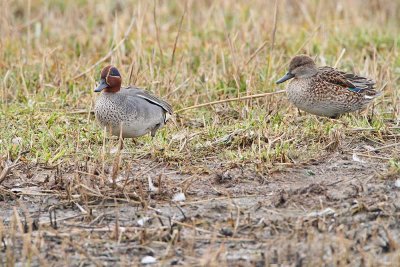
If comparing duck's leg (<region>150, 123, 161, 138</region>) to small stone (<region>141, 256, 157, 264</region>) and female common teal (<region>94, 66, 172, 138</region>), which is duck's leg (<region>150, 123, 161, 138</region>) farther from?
small stone (<region>141, 256, 157, 264</region>)

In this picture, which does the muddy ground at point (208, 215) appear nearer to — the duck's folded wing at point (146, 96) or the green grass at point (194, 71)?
the green grass at point (194, 71)

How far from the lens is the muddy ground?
14.8 ft

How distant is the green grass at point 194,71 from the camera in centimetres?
643

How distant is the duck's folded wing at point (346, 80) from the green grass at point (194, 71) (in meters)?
0.25

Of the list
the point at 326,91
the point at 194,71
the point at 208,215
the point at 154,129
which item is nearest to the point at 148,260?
the point at 208,215

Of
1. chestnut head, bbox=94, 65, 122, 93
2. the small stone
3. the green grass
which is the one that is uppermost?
chestnut head, bbox=94, 65, 122, 93

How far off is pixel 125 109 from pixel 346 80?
6.34 ft

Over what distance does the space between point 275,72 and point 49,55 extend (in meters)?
2.11

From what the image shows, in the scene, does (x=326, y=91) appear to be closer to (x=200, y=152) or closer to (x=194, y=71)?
(x=200, y=152)

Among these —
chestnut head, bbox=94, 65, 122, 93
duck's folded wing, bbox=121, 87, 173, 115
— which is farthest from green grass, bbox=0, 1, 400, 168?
chestnut head, bbox=94, 65, 122, 93

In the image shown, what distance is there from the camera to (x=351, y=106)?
278 inches

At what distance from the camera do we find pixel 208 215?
5.16 m

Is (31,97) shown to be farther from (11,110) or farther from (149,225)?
(149,225)

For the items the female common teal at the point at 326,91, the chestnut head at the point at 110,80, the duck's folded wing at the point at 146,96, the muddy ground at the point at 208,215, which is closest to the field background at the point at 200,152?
the muddy ground at the point at 208,215
